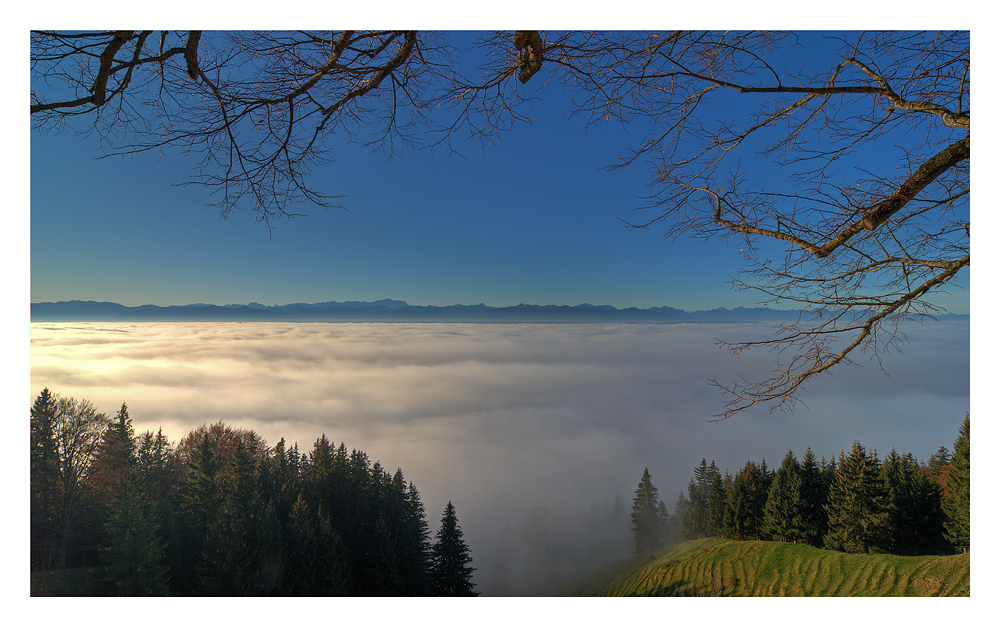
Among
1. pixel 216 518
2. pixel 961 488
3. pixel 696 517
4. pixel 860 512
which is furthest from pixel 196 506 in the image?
pixel 696 517

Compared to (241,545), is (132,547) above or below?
above

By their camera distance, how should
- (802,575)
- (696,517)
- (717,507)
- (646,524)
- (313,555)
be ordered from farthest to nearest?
(646,524) < (696,517) < (717,507) < (313,555) < (802,575)

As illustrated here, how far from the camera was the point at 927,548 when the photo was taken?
4.50 m

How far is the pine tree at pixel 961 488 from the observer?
2961 mm

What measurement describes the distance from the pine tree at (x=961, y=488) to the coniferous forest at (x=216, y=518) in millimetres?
6026

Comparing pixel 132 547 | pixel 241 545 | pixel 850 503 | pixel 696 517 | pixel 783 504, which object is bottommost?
pixel 696 517

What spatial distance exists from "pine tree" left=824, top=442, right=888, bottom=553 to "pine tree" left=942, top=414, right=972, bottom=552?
4.99ft

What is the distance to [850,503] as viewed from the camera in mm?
5965

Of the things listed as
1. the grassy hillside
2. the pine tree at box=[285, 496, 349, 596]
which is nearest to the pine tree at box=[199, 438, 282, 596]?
the pine tree at box=[285, 496, 349, 596]

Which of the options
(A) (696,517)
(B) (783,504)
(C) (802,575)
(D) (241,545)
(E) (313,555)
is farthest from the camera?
(A) (696,517)

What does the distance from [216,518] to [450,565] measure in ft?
14.3

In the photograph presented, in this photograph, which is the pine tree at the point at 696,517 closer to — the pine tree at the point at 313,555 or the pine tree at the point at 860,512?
the pine tree at the point at 860,512

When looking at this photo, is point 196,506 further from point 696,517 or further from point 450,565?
point 696,517

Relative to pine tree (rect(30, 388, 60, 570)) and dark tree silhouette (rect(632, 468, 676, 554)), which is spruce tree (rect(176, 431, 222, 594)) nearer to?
pine tree (rect(30, 388, 60, 570))
